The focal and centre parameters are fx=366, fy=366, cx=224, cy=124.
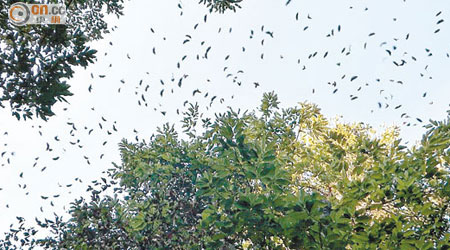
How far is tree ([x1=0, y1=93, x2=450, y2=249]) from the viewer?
14.4 ft

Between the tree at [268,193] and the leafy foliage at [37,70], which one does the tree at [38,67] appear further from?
the tree at [268,193]

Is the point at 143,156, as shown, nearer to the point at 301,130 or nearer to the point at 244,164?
the point at 301,130

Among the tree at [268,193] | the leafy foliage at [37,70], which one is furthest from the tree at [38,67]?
the tree at [268,193]

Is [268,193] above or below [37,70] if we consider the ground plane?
below

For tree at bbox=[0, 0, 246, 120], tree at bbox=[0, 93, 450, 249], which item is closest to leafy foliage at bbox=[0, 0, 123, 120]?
tree at bbox=[0, 0, 246, 120]

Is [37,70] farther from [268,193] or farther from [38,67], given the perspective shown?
[268,193]

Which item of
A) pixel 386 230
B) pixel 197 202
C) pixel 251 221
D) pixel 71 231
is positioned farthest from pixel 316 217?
pixel 71 231

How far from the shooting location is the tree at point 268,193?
14.4 feet

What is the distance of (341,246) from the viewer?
14.1 feet

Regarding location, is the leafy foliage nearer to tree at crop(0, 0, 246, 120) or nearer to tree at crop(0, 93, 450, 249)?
tree at crop(0, 0, 246, 120)

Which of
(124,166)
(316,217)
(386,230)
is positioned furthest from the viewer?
(124,166)

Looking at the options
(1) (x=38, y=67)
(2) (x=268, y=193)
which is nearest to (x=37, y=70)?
(1) (x=38, y=67)

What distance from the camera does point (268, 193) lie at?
190 inches

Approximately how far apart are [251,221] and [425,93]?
7.02 m
